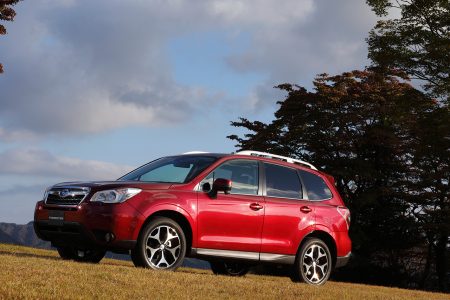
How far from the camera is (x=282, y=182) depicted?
11719 millimetres

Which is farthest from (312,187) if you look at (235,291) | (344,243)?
(235,291)

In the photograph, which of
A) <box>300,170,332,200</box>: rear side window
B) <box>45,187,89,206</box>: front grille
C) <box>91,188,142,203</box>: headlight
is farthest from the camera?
<box>300,170,332,200</box>: rear side window

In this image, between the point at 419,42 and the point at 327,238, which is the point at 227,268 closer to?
the point at 327,238

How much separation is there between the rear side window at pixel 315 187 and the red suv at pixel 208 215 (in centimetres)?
2

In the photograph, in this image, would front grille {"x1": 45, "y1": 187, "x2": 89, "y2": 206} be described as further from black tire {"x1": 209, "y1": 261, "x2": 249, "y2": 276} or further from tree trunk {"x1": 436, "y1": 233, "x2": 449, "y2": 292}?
tree trunk {"x1": 436, "y1": 233, "x2": 449, "y2": 292}

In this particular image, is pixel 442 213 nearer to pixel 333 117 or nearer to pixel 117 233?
pixel 333 117

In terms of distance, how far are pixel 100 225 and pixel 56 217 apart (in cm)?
88

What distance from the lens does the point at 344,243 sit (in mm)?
12273

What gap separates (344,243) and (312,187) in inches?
43.7

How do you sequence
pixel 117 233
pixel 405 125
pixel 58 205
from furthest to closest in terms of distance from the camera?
1. pixel 405 125
2. pixel 58 205
3. pixel 117 233

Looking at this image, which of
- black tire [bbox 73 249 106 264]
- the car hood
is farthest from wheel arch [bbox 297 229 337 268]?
black tire [bbox 73 249 106 264]

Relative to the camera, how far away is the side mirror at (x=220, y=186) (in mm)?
10555

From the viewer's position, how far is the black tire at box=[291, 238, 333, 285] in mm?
11641

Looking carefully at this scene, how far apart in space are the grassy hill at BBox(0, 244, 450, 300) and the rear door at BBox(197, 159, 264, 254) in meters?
0.75
